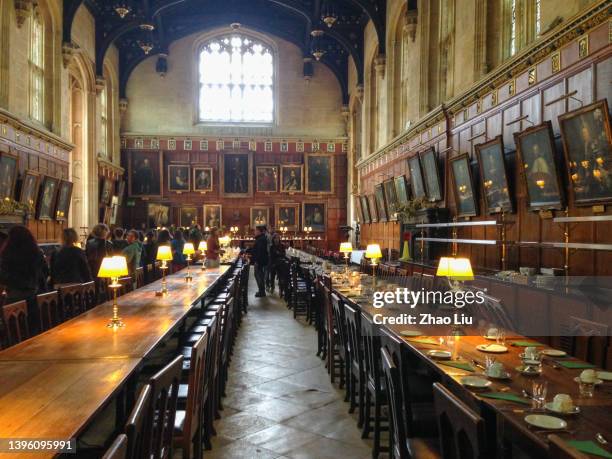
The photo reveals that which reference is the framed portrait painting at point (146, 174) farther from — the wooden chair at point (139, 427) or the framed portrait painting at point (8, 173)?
Result: the wooden chair at point (139, 427)

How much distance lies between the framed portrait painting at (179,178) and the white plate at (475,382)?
21.9 metres

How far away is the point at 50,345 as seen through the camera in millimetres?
3316

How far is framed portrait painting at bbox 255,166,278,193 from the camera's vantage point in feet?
78.9

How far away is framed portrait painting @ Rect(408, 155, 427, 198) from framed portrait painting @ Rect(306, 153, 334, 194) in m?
11.6

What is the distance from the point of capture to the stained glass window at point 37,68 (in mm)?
13820

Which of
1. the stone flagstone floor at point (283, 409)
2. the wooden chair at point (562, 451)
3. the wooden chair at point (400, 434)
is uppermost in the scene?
the wooden chair at point (562, 451)

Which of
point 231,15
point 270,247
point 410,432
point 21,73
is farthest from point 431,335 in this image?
point 231,15

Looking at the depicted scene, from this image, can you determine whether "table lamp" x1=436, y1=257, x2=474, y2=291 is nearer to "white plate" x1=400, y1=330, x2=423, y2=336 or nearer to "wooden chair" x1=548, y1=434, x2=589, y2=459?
"white plate" x1=400, y1=330, x2=423, y2=336

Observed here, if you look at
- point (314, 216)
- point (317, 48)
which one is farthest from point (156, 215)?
point (317, 48)

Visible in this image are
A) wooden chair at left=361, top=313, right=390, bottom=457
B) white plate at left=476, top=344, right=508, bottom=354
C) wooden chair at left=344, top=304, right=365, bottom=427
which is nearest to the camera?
white plate at left=476, top=344, right=508, bottom=354

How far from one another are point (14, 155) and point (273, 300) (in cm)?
658

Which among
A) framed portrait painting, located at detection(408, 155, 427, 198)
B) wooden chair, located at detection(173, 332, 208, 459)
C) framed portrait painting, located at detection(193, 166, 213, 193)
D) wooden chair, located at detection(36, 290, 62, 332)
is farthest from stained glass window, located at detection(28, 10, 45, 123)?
wooden chair, located at detection(173, 332, 208, 459)


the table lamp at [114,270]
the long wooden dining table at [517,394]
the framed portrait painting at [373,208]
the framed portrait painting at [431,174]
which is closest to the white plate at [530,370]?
the long wooden dining table at [517,394]

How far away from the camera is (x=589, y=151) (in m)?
5.80
